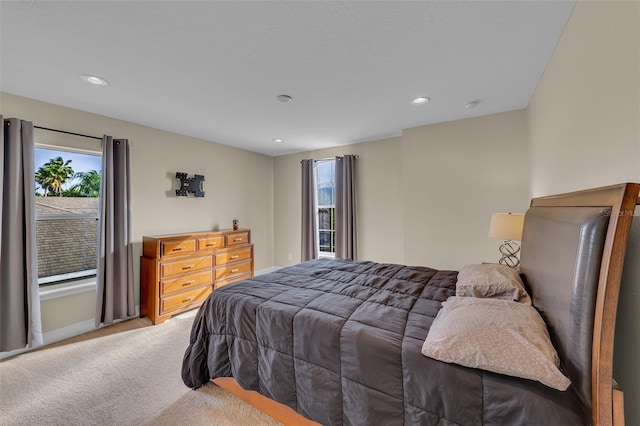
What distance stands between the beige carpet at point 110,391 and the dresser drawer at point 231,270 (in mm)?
1244

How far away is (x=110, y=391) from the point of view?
1967 mm

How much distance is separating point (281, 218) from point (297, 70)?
11.6ft

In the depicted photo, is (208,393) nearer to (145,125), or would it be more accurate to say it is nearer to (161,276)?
(161,276)

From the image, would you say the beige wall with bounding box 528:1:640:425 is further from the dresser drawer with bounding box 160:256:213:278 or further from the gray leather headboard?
the dresser drawer with bounding box 160:256:213:278

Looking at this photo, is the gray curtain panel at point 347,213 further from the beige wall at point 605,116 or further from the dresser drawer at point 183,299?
the beige wall at point 605,116

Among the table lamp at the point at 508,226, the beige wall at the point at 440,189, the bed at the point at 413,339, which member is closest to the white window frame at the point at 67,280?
the bed at the point at 413,339

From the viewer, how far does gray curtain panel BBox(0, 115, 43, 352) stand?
240 cm

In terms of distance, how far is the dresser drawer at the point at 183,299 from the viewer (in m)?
3.23

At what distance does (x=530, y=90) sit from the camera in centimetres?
251

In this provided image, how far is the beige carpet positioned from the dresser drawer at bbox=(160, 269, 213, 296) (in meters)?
0.69

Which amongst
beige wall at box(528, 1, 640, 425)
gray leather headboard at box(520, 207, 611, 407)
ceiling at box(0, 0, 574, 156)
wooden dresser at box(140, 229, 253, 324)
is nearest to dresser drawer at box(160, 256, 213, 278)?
wooden dresser at box(140, 229, 253, 324)

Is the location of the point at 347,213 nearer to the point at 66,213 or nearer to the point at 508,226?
the point at 508,226

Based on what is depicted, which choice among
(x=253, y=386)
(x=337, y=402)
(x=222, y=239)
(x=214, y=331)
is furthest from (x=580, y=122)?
(x=222, y=239)

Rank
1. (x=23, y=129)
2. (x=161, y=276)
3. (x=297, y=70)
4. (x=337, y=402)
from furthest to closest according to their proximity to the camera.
A: (x=161, y=276) < (x=23, y=129) < (x=297, y=70) < (x=337, y=402)
